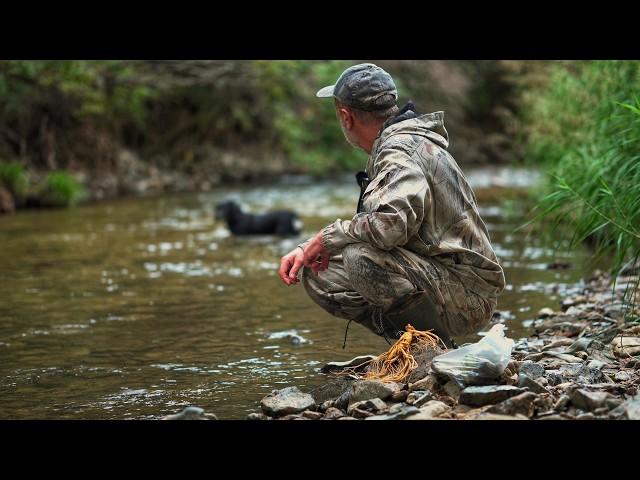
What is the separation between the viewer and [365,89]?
4.22 metres

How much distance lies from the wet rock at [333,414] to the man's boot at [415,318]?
637 mm

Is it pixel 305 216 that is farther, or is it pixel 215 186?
pixel 215 186

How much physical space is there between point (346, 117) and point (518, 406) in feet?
5.11

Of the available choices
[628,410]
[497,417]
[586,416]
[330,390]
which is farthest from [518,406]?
[330,390]

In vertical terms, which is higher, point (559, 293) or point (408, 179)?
point (408, 179)

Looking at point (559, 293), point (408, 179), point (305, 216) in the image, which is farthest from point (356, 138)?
point (305, 216)

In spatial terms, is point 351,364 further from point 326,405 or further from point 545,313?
point 545,313

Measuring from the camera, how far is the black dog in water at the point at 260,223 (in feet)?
36.4

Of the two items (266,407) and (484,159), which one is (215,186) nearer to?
(484,159)

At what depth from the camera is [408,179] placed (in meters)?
3.99

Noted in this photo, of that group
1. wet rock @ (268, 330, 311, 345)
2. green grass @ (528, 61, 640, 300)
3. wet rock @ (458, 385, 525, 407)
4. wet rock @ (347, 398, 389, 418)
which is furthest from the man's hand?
wet rock @ (268, 330, 311, 345)
